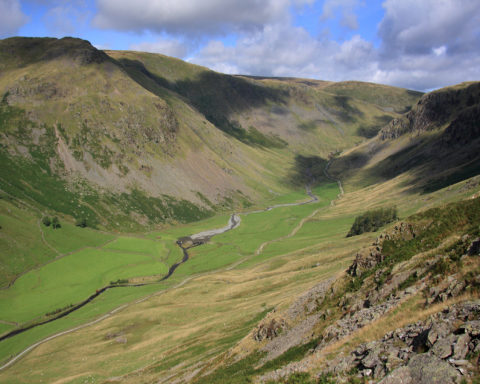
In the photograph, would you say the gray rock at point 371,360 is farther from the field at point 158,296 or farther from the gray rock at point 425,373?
the field at point 158,296

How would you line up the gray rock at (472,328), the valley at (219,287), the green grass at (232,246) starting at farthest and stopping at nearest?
the green grass at (232,246) → the valley at (219,287) → the gray rock at (472,328)

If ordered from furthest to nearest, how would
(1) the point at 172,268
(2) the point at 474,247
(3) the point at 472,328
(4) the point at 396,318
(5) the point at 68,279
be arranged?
1. (1) the point at 172,268
2. (5) the point at 68,279
3. (2) the point at 474,247
4. (4) the point at 396,318
5. (3) the point at 472,328

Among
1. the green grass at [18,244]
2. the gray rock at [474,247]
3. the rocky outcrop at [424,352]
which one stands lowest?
the rocky outcrop at [424,352]

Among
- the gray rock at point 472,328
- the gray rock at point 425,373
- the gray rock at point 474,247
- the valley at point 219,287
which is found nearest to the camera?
the gray rock at point 425,373

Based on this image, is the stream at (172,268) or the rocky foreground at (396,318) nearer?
the rocky foreground at (396,318)

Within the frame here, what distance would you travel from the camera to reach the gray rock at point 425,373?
43.7 feet

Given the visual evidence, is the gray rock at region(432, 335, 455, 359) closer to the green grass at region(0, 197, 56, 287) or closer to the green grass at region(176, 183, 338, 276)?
the green grass at region(176, 183, 338, 276)

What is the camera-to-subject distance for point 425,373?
1404cm

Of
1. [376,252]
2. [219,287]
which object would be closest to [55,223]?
[219,287]

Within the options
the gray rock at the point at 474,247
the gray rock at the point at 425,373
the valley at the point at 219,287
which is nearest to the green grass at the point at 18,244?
the valley at the point at 219,287

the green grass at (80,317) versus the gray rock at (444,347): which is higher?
the gray rock at (444,347)

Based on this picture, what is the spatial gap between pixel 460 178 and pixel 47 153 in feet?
714

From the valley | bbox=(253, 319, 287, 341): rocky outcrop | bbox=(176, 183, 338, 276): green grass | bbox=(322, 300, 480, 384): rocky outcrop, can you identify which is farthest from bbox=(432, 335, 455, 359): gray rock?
bbox=(176, 183, 338, 276): green grass

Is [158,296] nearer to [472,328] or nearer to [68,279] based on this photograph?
[68,279]
